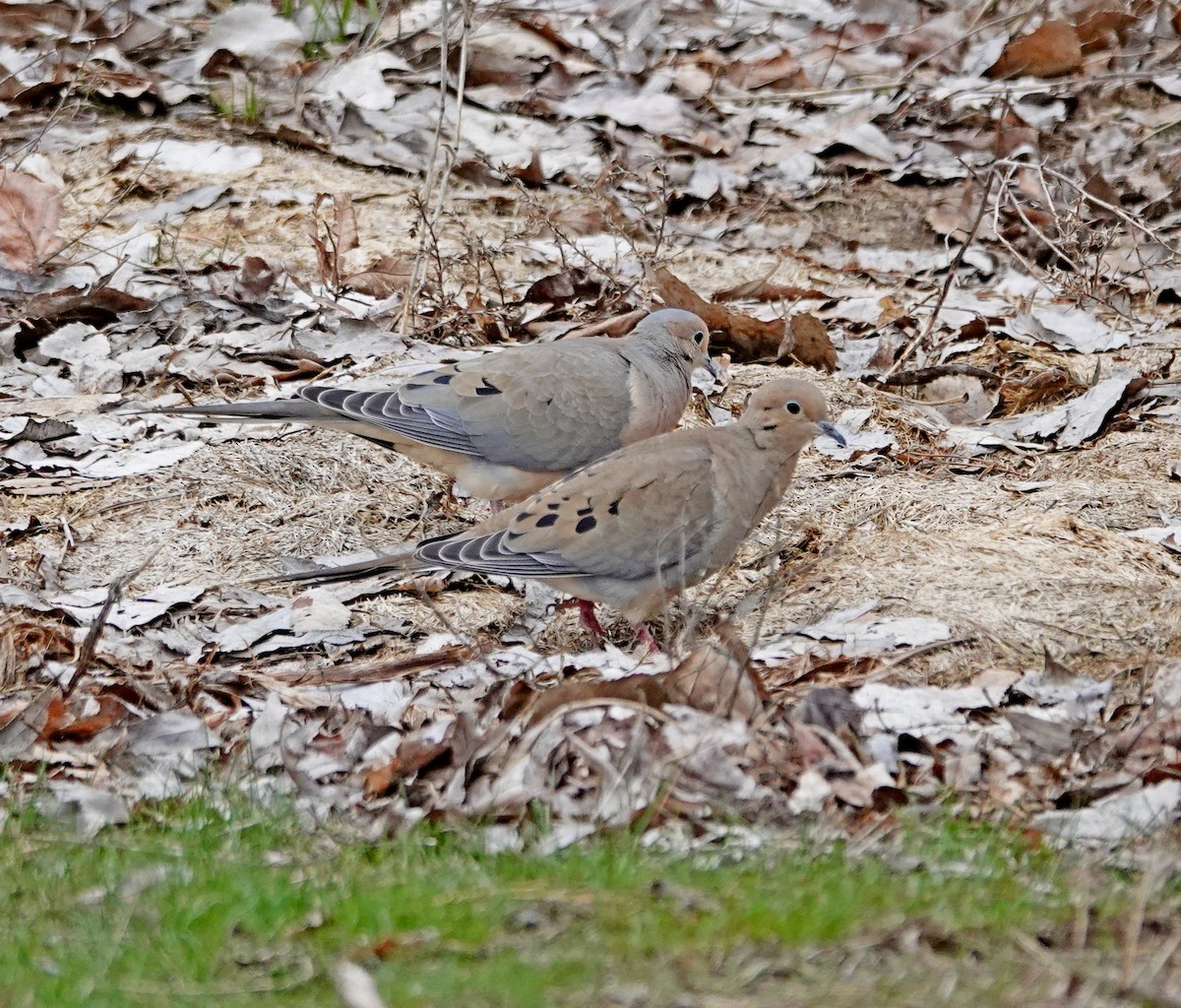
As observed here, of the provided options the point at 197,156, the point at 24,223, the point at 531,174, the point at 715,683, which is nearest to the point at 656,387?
the point at 715,683

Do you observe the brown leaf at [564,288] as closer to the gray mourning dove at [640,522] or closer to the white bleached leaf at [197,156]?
the white bleached leaf at [197,156]

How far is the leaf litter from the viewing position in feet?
12.5

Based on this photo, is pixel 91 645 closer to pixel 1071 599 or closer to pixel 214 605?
pixel 214 605

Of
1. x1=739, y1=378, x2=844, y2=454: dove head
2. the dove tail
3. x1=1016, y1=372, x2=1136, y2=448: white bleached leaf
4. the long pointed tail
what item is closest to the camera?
the long pointed tail

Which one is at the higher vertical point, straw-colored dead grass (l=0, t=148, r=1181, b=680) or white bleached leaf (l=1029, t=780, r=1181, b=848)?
white bleached leaf (l=1029, t=780, r=1181, b=848)

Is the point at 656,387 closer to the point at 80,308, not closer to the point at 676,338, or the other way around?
the point at 676,338

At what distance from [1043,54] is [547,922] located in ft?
25.1

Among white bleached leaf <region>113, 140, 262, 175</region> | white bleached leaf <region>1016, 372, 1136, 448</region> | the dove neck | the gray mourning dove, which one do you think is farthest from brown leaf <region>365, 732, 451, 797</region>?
white bleached leaf <region>113, 140, 262, 175</region>

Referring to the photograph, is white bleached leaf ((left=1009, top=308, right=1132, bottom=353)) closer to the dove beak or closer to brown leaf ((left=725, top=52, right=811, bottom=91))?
the dove beak

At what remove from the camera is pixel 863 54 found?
32.3 ft

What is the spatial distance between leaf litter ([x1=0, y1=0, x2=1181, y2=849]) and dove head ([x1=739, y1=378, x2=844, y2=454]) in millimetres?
321

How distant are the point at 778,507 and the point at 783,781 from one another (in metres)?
2.17

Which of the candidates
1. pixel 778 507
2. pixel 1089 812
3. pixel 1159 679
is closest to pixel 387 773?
pixel 1089 812

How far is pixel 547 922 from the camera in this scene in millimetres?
2930
